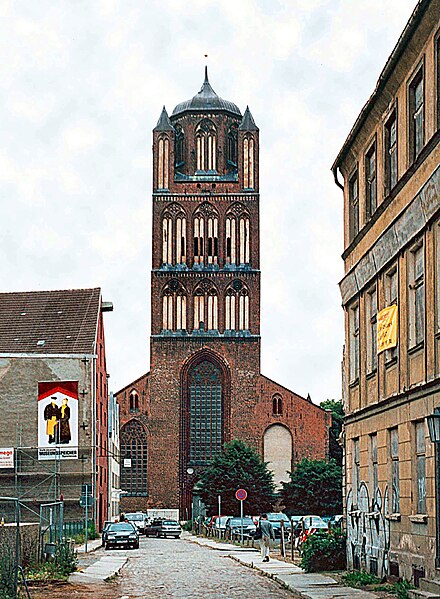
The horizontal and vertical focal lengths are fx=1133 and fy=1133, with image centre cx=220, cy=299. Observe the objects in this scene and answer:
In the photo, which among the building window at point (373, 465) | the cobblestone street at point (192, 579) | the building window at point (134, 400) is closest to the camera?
the cobblestone street at point (192, 579)

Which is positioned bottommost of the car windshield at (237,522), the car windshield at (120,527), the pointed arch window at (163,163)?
the car windshield at (237,522)

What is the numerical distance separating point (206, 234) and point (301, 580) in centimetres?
6404

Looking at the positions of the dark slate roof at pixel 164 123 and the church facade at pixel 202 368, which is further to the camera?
the dark slate roof at pixel 164 123

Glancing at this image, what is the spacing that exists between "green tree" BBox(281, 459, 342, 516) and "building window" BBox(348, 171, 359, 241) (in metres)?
54.1

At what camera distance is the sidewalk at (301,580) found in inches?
878

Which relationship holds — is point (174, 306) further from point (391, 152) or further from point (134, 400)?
point (391, 152)

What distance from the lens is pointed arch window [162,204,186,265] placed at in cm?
8944

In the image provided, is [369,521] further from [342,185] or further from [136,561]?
[136,561]

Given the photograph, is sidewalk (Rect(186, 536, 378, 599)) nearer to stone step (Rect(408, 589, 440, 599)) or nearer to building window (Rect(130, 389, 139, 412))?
stone step (Rect(408, 589, 440, 599))

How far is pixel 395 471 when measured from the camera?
907 inches

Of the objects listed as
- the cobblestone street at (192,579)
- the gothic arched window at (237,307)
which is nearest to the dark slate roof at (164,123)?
the gothic arched window at (237,307)

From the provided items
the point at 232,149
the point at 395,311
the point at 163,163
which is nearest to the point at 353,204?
the point at 395,311

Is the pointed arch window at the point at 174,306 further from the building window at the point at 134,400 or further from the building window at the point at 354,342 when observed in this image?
the building window at the point at 354,342

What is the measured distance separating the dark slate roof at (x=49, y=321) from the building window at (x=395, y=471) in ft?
135
